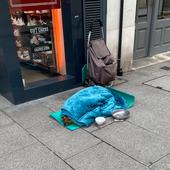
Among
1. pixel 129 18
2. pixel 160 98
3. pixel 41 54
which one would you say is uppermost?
pixel 129 18

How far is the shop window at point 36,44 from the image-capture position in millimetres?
4234

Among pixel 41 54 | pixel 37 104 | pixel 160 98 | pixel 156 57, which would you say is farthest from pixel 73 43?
pixel 156 57

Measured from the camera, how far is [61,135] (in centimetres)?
334

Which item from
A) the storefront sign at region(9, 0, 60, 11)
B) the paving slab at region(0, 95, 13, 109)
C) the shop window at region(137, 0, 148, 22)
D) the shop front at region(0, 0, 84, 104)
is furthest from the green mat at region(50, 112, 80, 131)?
the shop window at region(137, 0, 148, 22)

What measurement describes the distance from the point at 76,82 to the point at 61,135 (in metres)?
1.74

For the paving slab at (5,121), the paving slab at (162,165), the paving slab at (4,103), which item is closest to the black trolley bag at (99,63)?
the paving slab at (4,103)

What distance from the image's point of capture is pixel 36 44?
4.56 m

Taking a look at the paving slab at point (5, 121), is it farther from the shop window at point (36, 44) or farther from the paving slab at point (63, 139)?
the shop window at point (36, 44)

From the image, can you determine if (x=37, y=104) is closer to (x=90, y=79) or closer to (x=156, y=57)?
(x=90, y=79)

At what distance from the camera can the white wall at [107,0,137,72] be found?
16.3ft

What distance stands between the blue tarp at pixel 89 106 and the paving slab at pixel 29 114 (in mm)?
438

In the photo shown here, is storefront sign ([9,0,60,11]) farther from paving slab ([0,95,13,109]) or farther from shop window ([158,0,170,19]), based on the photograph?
shop window ([158,0,170,19])

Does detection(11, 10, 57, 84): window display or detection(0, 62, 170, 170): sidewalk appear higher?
detection(11, 10, 57, 84): window display

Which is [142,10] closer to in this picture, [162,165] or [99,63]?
[99,63]
